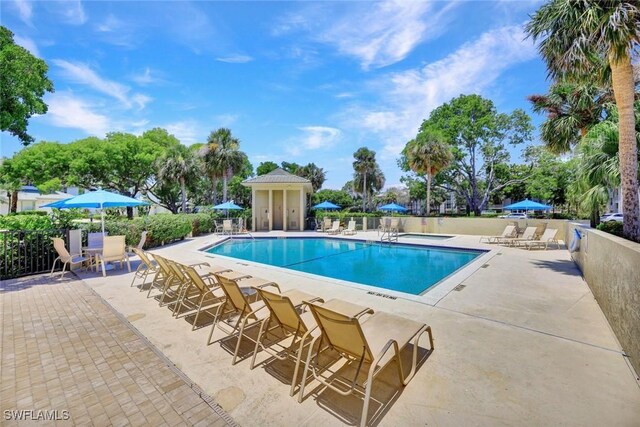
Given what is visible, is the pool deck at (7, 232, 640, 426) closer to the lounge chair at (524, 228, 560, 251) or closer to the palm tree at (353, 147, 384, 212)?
the lounge chair at (524, 228, 560, 251)

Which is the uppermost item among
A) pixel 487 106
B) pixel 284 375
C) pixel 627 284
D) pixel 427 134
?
pixel 487 106

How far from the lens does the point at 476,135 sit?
26312 millimetres

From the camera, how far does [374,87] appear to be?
1667 centimetres

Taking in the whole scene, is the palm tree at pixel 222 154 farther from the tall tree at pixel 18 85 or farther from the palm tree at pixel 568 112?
the palm tree at pixel 568 112

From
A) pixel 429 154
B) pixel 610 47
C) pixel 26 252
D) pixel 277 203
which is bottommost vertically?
Answer: pixel 26 252

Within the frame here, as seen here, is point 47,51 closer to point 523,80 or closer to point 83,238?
point 83,238

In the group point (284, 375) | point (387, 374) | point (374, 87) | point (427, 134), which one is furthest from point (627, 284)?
point (427, 134)

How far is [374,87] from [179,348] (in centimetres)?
1682

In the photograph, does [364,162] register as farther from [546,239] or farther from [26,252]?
[26,252]

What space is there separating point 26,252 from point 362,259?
35.1ft

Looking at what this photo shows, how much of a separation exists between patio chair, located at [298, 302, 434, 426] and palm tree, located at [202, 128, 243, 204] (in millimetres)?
24105

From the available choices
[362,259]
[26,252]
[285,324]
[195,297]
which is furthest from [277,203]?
[285,324]

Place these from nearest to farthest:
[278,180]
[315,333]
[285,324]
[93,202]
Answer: [285,324] < [315,333] < [93,202] < [278,180]

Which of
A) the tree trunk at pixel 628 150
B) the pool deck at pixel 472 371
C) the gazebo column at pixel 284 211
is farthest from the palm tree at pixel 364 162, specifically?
the pool deck at pixel 472 371
